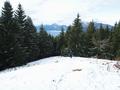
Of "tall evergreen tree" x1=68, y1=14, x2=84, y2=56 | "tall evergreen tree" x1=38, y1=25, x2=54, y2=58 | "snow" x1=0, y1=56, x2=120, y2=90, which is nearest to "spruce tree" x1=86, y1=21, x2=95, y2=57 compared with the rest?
"tall evergreen tree" x1=68, y1=14, x2=84, y2=56

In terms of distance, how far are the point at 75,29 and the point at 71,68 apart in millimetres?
39016

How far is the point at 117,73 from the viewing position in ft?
34.9

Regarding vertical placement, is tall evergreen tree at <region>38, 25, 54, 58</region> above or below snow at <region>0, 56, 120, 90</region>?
below

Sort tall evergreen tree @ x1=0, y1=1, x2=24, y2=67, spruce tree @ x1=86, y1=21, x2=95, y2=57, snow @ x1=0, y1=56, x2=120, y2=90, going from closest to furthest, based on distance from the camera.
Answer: snow @ x1=0, y1=56, x2=120, y2=90
tall evergreen tree @ x1=0, y1=1, x2=24, y2=67
spruce tree @ x1=86, y1=21, x2=95, y2=57

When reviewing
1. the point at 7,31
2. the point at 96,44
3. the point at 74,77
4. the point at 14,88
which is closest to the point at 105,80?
the point at 74,77

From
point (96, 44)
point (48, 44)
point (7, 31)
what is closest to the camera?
point (7, 31)

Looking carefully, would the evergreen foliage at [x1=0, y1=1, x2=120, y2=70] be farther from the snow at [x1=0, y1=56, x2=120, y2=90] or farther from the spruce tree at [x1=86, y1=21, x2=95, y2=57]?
the snow at [x1=0, y1=56, x2=120, y2=90]

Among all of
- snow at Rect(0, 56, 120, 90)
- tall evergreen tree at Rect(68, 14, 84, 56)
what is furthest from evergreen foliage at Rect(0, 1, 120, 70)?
snow at Rect(0, 56, 120, 90)

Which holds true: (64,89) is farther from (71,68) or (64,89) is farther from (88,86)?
(71,68)

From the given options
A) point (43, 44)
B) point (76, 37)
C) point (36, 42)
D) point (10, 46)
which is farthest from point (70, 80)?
point (43, 44)

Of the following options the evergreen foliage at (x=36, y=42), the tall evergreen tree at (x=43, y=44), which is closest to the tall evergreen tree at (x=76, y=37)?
the evergreen foliage at (x=36, y=42)

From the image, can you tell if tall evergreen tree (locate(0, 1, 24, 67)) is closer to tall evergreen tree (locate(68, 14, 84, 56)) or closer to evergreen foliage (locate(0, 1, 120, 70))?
evergreen foliage (locate(0, 1, 120, 70))

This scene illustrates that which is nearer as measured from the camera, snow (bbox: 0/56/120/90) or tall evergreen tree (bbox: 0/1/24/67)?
snow (bbox: 0/56/120/90)

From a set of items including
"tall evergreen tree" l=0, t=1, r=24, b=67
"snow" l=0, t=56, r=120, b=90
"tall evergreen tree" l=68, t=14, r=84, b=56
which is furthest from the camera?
"tall evergreen tree" l=68, t=14, r=84, b=56
